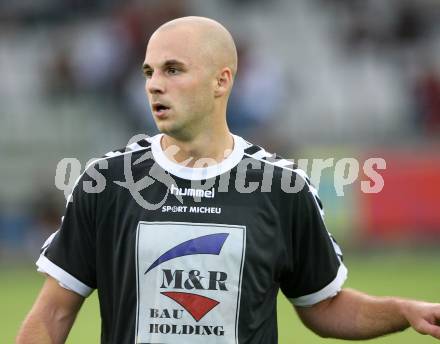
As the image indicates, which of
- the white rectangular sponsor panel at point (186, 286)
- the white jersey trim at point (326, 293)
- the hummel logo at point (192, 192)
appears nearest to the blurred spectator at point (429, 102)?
the white jersey trim at point (326, 293)

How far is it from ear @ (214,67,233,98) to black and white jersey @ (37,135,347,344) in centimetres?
26

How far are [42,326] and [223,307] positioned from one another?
0.72m

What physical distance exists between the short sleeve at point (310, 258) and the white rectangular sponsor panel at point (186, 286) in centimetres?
30

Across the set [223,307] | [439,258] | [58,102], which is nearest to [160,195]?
[223,307]

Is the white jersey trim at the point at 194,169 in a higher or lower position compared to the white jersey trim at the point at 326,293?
higher

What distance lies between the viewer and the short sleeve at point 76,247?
4645 mm

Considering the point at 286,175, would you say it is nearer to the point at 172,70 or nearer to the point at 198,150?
the point at 198,150

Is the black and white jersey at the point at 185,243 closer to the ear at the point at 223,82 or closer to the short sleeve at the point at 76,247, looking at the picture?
the short sleeve at the point at 76,247

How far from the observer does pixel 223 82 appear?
15.8ft

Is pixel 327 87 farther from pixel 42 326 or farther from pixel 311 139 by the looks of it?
pixel 42 326

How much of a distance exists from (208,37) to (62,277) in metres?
1.13

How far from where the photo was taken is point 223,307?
4578 millimetres

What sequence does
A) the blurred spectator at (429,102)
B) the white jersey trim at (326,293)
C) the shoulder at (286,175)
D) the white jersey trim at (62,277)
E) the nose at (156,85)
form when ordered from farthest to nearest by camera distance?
the blurred spectator at (429,102) < the white jersey trim at (326,293) < the shoulder at (286,175) < the white jersey trim at (62,277) < the nose at (156,85)

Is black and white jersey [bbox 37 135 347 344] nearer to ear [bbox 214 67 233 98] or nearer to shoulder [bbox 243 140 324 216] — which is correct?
shoulder [bbox 243 140 324 216]
